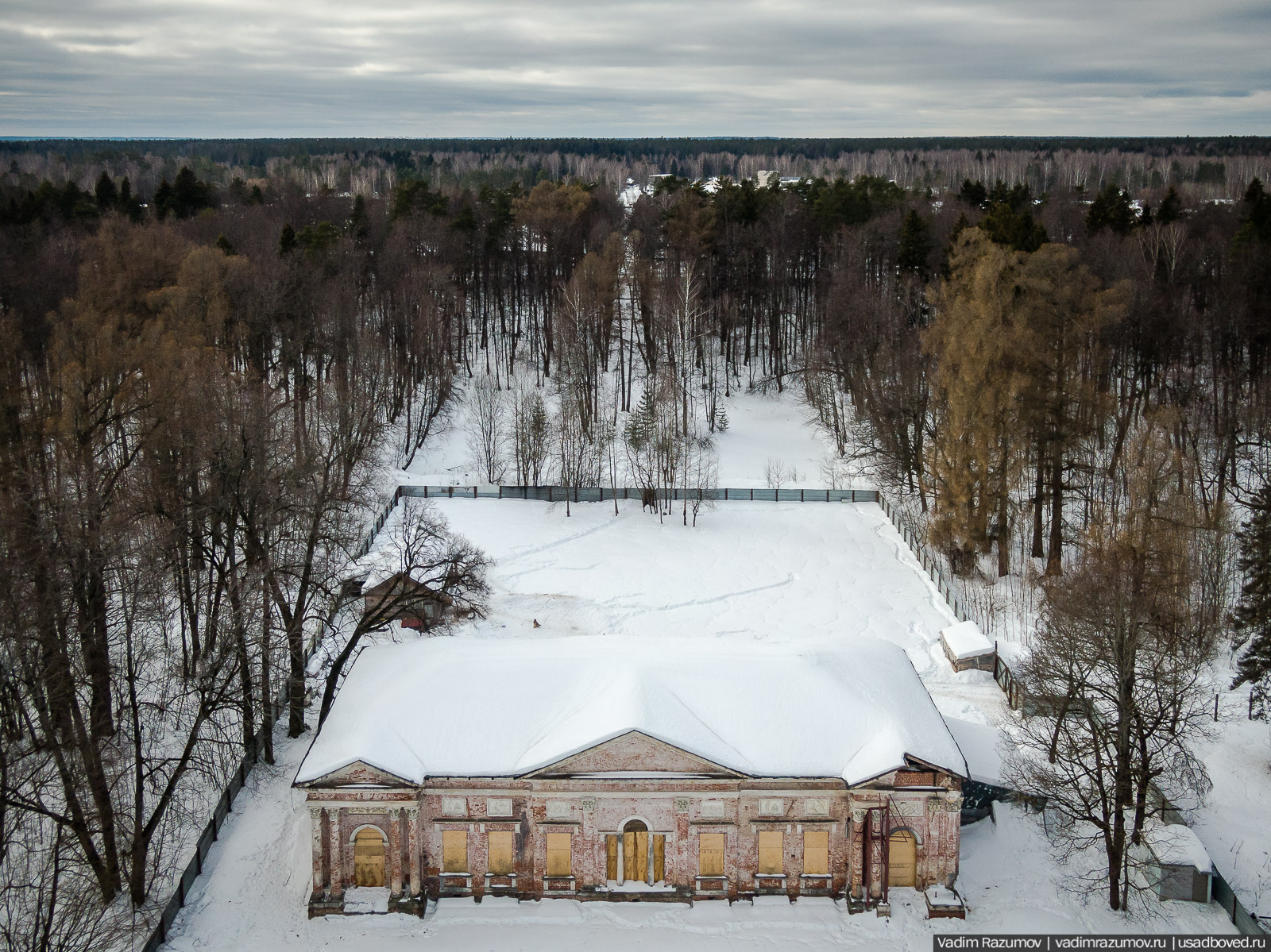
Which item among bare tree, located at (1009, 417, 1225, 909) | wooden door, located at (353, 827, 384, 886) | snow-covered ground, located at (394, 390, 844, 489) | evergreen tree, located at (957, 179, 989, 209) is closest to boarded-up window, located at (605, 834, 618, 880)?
wooden door, located at (353, 827, 384, 886)

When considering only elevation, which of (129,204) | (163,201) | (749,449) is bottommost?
(749,449)

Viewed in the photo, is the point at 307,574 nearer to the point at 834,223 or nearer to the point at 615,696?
the point at 615,696

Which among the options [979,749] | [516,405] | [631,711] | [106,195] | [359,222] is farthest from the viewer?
[106,195]

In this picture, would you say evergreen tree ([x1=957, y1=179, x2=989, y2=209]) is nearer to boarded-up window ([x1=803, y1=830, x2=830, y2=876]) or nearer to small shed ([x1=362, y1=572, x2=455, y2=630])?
small shed ([x1=362, y1=572, x2=455, y2=630])

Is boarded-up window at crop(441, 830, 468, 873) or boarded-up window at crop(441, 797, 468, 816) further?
boarded-up window at crop(441, 830, 468, 873)

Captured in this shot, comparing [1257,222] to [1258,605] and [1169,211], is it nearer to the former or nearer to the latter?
[1169,211]

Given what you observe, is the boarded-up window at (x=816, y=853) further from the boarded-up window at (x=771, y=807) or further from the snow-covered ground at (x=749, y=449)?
Answer: the snow-covered ground at (x=749, y=449)

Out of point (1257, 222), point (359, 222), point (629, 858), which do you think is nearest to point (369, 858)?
point (629, 858)
